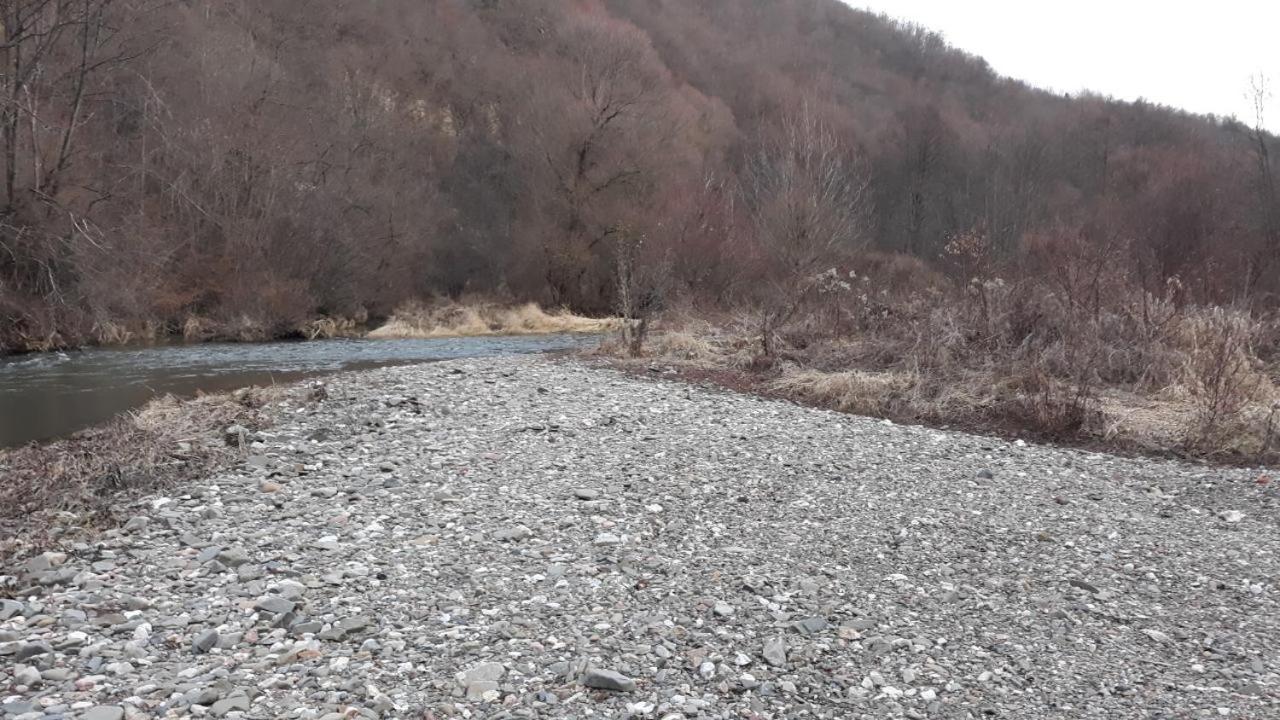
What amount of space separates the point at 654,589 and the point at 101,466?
5.11 metres

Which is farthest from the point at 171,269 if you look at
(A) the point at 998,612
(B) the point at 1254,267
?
(B) the point at 1254,267

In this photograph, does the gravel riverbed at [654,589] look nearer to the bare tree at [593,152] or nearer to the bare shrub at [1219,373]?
the bare shrub at [1219,373]

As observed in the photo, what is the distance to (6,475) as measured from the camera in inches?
272

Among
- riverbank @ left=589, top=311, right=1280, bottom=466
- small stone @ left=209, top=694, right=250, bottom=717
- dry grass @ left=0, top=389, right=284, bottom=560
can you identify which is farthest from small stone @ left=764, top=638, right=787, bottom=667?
riverbank @ left=589, top=311, right=1280, bottom=466

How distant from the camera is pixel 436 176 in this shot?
4394cm

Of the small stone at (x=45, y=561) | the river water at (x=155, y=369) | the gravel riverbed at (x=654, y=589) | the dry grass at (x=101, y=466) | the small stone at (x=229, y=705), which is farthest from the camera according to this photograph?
the river water at (x=155, y=369)

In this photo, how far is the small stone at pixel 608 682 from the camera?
143 inches

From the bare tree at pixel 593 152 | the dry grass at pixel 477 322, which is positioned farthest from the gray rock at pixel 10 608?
the bare tree at pixel 593 152

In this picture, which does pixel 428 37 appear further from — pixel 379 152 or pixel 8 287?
pixel 8 287

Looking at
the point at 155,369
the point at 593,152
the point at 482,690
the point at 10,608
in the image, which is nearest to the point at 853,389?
the point at 482,690

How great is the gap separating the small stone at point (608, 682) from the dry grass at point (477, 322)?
2610cm

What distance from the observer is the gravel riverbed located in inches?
144

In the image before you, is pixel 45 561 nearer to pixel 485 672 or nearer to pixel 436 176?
pixel 485 672

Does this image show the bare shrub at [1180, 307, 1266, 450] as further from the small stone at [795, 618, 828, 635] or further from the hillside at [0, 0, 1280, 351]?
the small stone at [795, 618, 828, 635]
